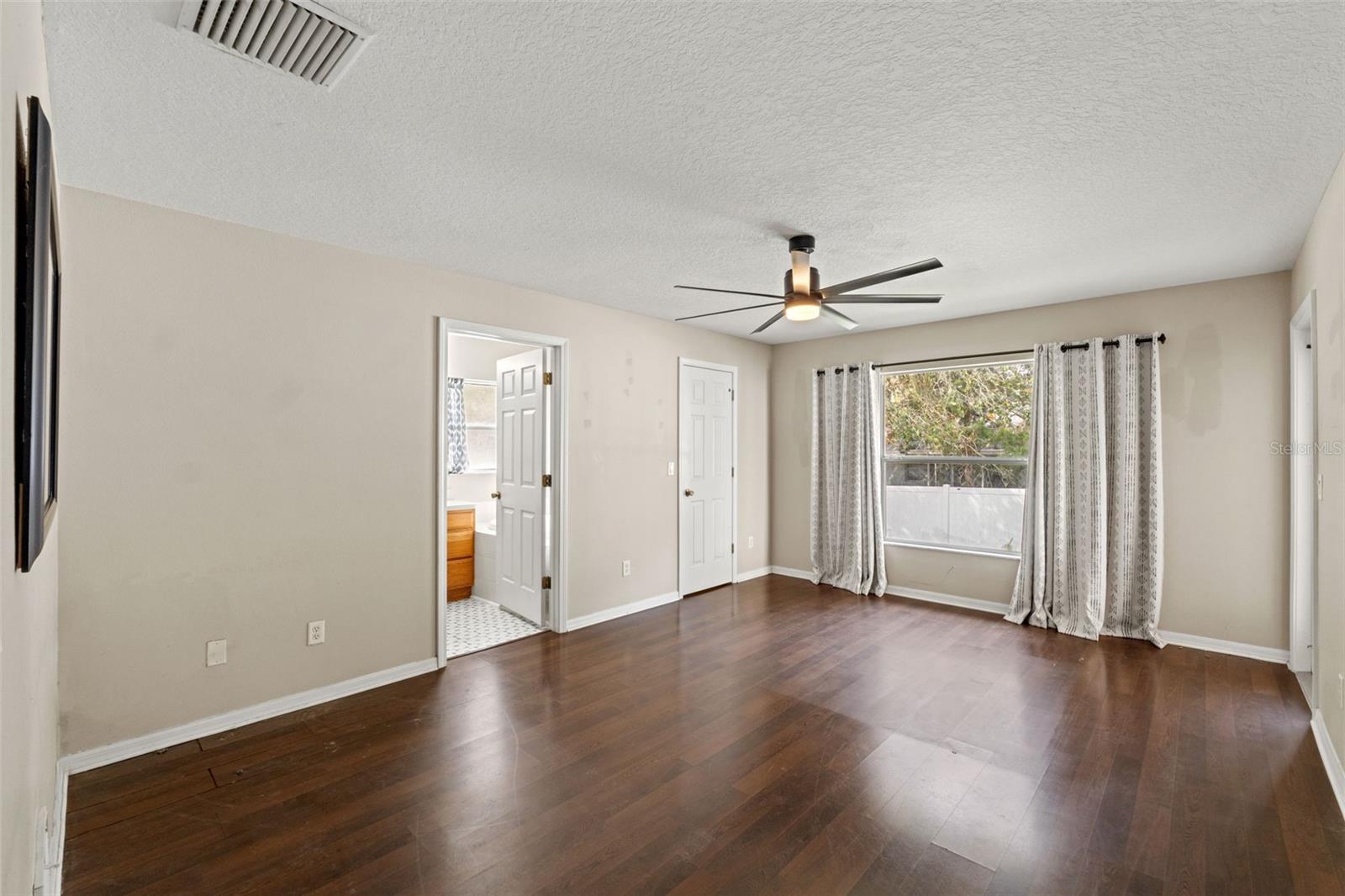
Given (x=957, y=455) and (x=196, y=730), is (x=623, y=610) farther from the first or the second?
(x=957, y=455)

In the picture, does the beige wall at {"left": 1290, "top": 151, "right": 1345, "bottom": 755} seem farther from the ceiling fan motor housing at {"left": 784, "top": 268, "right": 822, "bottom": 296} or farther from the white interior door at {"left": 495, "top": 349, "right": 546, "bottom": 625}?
the white interior door at {"left": 495, "top": 349, "right": 546, "bottom": 625}

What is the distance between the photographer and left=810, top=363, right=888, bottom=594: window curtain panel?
5.59m

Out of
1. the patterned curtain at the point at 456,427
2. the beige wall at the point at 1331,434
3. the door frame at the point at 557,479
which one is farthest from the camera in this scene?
the patterned curtain at the point at 456,427

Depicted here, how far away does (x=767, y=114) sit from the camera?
207 centimetres

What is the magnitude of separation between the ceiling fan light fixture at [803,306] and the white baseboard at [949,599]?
3225mm

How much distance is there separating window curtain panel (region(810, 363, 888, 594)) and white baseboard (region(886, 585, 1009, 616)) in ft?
0.48

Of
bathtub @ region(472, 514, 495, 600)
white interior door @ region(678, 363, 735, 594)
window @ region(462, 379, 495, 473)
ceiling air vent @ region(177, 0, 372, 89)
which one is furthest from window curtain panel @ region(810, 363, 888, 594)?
ceiling air vent @ region(177, 0, 372, 89)

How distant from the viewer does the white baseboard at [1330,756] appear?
2316 mm

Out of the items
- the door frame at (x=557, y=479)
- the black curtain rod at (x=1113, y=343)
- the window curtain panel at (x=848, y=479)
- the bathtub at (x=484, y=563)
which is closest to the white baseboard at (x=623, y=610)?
the door frame at (x=557, y=479)

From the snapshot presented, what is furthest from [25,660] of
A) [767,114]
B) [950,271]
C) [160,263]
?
[950,271]

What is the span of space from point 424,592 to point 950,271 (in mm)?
3770

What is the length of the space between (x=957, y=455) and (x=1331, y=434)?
8.77ft

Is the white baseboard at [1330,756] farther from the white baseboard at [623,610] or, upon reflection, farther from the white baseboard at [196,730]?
the white baseboard at [196,730]

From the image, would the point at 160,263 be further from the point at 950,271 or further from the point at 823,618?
the point at 823,618
